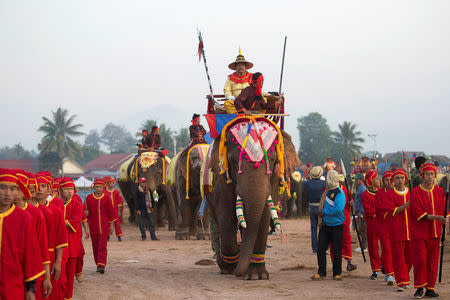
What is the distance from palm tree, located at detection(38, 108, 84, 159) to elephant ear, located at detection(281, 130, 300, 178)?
249ft

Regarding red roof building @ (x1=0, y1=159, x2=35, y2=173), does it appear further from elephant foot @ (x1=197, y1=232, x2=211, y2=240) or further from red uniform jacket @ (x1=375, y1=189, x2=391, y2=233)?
red uniform jacket @ (x1=375, y1=189, x2=391, y2=233)

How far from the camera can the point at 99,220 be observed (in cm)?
1140

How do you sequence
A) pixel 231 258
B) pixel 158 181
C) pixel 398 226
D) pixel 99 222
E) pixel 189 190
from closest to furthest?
pixel 398 226 < pixel 231 258 < pixel 99 222 < pixel 189 190 < pixel 158 181

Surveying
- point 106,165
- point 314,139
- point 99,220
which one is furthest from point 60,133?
point 99,220

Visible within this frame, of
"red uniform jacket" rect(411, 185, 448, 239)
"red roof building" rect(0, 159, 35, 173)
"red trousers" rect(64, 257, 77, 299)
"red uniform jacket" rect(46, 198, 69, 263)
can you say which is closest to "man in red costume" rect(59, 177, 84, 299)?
"red trousers" rect(64, 257, 77, 299)

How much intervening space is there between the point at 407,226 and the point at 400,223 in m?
0.11

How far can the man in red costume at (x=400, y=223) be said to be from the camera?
28.8ft

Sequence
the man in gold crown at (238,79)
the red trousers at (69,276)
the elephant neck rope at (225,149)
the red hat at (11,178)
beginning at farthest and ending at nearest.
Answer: the man in gold crown at (238,79) → the elephant neck rope at (225,149) → the red trousers at (69,276) → the red hat at (11,178)

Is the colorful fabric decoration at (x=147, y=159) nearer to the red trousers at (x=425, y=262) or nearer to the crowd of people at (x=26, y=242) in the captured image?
the crowd of people at (x=26, y=242)

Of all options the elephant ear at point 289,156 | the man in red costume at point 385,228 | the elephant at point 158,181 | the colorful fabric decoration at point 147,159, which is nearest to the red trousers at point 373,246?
the man in red costume at point 385,228

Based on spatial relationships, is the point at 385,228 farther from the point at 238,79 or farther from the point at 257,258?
the point at 238,79

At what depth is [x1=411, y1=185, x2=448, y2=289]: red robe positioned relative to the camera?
27.0 ft

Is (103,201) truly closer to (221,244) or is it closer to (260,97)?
Answer: (221,244)

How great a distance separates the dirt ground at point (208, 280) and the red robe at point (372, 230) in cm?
32
